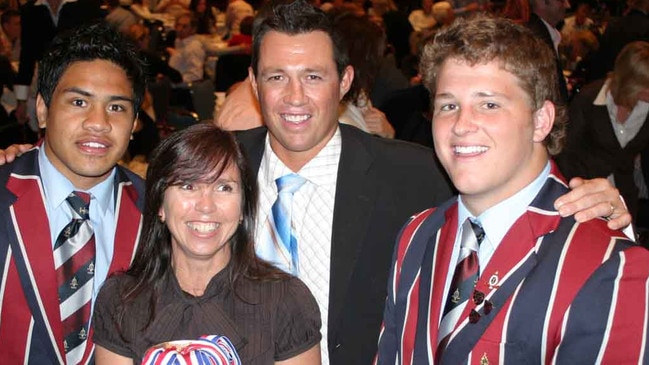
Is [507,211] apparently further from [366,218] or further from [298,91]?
[298,91]

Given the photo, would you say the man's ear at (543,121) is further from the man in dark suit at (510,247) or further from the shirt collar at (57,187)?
the shirt collar at (57,187)

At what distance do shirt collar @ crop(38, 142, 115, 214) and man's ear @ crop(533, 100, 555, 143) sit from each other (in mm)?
1364

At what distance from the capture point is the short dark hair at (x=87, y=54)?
2750 millimetres

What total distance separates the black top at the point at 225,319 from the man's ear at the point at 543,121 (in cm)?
77

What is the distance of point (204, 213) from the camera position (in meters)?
2.40

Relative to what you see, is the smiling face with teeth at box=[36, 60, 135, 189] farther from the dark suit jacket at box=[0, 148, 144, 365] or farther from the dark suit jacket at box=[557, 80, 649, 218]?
the dark suit jacket at box=[557, 80, 649, 218]

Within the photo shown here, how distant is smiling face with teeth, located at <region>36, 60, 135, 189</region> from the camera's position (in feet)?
8.67

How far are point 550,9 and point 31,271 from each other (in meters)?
4.49

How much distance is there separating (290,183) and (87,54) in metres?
0.77

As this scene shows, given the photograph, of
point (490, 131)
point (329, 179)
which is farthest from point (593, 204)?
point (329, 179)

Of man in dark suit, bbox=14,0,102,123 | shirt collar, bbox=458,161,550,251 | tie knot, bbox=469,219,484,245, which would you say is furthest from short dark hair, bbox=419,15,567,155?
man in dark suit, bbox=14,0,102,123

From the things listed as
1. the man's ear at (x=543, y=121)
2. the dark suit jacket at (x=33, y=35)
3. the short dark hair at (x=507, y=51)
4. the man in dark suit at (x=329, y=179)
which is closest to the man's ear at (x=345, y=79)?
the man in dark suit at (x=329, y=179)

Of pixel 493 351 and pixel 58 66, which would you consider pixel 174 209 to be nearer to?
pixel 58 66

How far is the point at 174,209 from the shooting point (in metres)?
2.43
